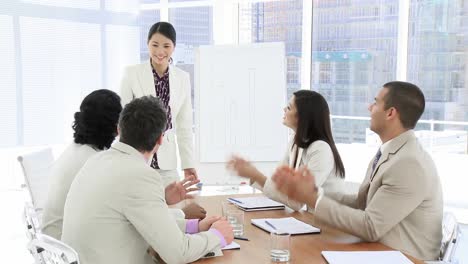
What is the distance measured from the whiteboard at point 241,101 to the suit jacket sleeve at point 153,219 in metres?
2.53

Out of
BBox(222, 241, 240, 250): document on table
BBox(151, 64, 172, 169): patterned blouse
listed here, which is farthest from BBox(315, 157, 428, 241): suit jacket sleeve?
BBox(151, 64, 172, 169): patterned blouse

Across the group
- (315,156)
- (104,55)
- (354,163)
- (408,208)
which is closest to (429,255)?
(408,208)

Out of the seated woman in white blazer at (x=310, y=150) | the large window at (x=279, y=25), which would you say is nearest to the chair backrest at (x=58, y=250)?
the seated woman in white blazer at (x=310, y=150)

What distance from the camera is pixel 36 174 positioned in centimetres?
281

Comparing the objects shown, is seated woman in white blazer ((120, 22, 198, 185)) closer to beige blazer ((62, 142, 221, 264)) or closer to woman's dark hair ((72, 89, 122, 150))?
woman's dark hair ((72, 89, 122, 150))

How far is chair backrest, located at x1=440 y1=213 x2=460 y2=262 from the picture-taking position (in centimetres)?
199

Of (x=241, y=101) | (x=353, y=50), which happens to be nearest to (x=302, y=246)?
(x=241, y=101)

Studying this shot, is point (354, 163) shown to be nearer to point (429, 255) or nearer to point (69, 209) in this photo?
point (429, 255)

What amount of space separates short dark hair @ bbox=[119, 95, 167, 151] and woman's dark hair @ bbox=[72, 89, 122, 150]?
40 centimetres

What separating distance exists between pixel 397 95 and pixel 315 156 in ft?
2.28

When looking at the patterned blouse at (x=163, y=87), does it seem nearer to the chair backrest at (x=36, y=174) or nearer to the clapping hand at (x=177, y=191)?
the chair backrest at (x=36, y=174)

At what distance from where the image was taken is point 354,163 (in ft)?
23.5

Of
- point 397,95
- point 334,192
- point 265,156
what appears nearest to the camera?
point 397,95

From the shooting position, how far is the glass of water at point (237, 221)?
85.1 inches
